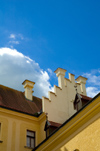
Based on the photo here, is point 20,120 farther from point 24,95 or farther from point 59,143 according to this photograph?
point 59,143

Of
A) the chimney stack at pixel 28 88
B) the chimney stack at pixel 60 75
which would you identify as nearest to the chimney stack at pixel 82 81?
Answer: the chimney stack at pixel 60 75

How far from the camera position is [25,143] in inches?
652

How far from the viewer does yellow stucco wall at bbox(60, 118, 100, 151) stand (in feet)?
32.2

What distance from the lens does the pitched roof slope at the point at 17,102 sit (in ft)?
59.5

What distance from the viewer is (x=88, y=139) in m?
10.2

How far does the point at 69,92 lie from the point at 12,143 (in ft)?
21.4

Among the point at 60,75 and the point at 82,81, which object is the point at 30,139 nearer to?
the point at 60,75

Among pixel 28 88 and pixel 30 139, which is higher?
pixel 28 88

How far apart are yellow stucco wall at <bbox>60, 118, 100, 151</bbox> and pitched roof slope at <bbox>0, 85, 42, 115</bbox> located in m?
7.41

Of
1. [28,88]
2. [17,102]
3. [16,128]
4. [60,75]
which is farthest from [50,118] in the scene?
[28,88]

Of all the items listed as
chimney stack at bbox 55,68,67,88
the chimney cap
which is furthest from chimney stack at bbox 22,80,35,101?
the chimney cap

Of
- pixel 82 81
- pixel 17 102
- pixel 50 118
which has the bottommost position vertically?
pixel 50 118

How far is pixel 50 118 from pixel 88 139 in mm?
7314

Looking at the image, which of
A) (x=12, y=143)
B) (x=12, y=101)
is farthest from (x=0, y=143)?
(x=12, y=101)
